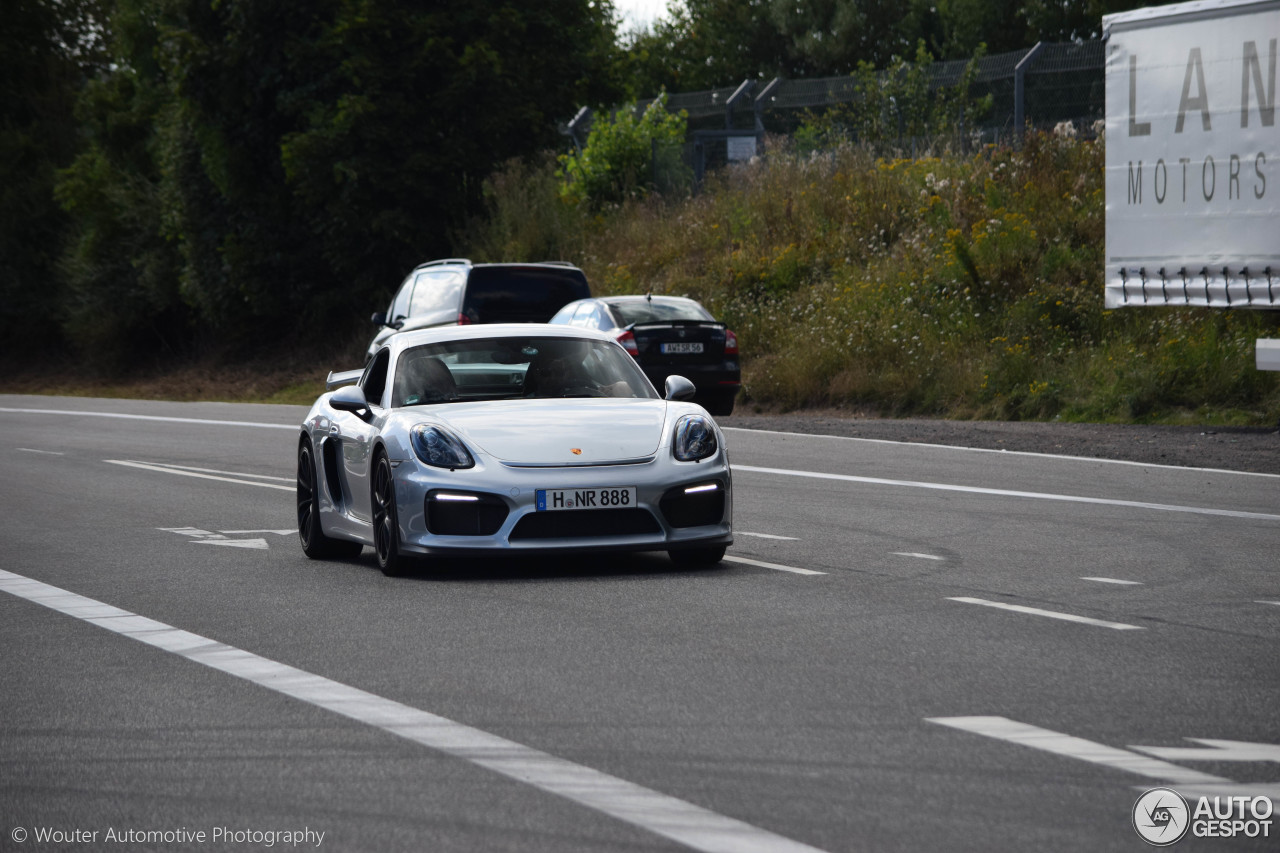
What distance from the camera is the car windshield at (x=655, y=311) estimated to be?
22438 mm

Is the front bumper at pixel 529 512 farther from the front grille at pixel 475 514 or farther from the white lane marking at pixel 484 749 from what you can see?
the white lane marking at pixel 484 749

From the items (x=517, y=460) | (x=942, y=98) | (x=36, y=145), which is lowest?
(x=517, y=460)

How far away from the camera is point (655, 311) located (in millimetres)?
22719

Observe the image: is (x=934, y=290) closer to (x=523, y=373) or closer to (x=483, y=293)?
(x=483, y=293)

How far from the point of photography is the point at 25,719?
594 centimetres

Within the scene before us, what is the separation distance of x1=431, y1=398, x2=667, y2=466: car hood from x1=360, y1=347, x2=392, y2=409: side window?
2.75ft

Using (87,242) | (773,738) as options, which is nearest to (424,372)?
(773,738)

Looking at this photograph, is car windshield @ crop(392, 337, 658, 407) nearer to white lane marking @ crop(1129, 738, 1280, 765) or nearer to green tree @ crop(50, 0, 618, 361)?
white lane marking @ crop(1129, 738, 1280, 765)

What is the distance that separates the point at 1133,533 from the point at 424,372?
14.2 feet

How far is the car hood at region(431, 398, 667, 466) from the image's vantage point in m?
9.12

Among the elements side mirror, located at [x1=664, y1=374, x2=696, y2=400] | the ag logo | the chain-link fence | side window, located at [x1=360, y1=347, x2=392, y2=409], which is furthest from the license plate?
the chain-link fence

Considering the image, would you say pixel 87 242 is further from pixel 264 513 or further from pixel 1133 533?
pixel 1133 533

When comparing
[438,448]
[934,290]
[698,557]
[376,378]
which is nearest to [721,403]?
[934,290]

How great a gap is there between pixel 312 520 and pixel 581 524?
2216 mm
